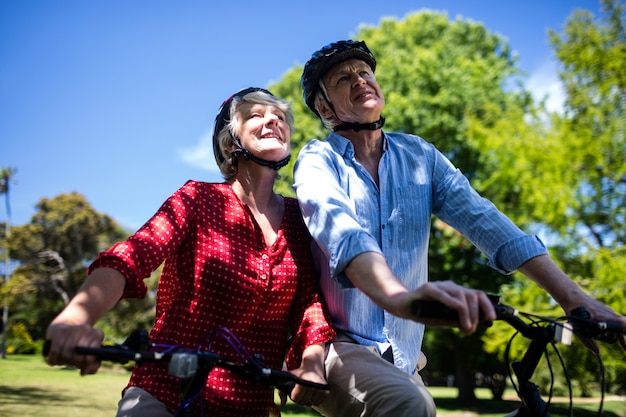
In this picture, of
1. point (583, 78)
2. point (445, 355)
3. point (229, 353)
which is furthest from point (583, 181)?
point (445, 355)

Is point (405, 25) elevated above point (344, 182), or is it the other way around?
point (405, 25)

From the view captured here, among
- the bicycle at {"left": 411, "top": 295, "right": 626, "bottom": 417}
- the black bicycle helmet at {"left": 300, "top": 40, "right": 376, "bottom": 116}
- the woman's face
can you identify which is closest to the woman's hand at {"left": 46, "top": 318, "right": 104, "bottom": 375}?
the bicycle at {"left": 411, "top": 295, "right": 626, "bottom": 417}

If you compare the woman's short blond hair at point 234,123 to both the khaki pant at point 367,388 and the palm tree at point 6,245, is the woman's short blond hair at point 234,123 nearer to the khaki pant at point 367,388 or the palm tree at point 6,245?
the khaki pant at point 367,388

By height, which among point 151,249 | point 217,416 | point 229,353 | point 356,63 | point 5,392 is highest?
point 356,63

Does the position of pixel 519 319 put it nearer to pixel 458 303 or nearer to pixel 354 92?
pixel 458 303

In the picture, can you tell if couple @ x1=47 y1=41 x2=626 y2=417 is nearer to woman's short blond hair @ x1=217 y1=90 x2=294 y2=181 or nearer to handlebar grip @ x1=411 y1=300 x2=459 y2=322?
woman's short blond hair @ x1=217 y1=90 x2=294 y2=181

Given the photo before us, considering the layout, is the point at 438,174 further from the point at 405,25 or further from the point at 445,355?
the point at 445,355

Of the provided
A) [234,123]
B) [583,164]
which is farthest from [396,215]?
[583,164]

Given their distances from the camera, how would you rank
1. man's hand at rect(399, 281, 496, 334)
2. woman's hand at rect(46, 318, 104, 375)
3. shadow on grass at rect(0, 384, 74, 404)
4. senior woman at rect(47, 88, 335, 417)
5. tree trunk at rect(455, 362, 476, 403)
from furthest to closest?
tree trunk at rect(455, 362, 476, 403)
shadow on grass at rect(0, 384, 74, 404)
senior woman at rect(47, 88, 335, 417)
woman's hand at rect(46, 318, 104, 375)
man's hand at rect(399, 281, 496, 334)

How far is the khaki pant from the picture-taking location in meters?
1.97

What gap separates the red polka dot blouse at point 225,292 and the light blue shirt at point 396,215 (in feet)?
0.57

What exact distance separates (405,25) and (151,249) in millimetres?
21464

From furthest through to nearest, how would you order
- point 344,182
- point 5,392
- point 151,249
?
point 5,392, point 344,182, point 151,249

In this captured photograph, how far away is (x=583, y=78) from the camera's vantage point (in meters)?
12.3
